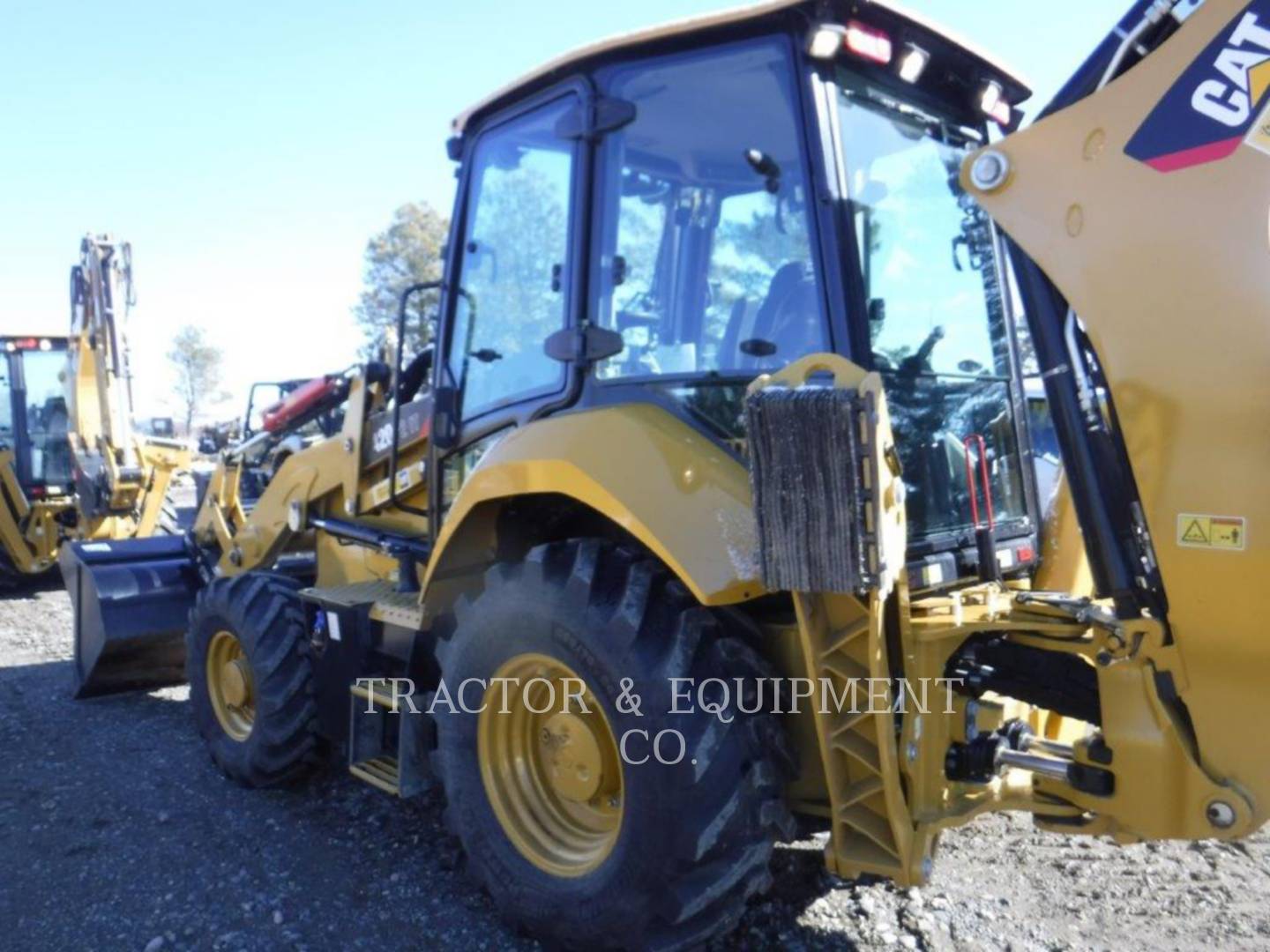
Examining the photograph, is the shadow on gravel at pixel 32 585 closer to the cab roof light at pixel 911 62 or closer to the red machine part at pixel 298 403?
the red machine part at pixel 298 403

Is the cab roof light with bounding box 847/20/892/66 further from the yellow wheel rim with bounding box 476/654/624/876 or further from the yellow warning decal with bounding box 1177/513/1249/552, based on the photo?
the yellow wheel rim with bounding box 476/654/624/876

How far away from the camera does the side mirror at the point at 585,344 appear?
3.07 metres

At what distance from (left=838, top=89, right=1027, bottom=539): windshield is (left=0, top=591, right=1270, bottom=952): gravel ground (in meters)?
1.22

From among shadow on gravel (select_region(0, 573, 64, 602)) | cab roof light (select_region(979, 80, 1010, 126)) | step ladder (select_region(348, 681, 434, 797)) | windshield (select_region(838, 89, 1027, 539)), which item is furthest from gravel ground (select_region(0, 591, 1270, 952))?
shadow on gravel (select_region(0, 573, 64, 602))

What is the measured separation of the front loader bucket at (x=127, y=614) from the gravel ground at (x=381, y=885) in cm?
104

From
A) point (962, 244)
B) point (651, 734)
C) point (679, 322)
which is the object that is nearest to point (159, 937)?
point (651, 734)

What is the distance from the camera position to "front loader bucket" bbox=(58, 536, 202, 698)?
17.8 ft

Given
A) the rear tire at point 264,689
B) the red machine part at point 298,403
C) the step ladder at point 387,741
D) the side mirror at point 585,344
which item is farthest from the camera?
the red machine part at point 298,403

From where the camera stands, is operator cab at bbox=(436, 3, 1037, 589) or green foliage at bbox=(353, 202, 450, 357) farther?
green foliage at bbox=(353, 202, 450, 357)

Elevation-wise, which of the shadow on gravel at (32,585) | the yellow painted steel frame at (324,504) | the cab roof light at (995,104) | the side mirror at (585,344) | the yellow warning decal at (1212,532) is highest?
the cab roof light at (995,104)

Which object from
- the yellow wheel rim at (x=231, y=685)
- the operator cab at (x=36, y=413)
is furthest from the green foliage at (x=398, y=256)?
the yellow wheel rim at (x=231, y=685)

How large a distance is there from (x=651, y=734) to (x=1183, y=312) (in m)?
1.50

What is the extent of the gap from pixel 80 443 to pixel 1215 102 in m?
9.94

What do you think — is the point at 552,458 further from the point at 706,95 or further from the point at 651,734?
the point at 706,95
